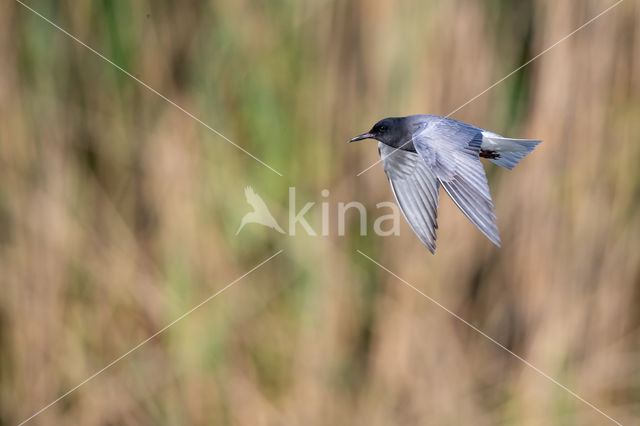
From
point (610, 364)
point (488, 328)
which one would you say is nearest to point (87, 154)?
point (488, 328)

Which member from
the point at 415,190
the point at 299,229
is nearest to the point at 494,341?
the point at 299,229

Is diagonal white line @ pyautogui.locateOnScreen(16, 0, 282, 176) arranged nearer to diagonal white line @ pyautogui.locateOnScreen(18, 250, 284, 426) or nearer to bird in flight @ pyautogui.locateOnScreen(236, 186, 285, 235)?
bird in flight @ pyautogui.locateOnScreen(236, 186, 285, 235)

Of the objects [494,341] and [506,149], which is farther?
[494,341]

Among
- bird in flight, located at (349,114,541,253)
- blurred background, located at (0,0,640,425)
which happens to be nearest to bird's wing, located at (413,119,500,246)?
bird in flight, located at (349,114,541,253)

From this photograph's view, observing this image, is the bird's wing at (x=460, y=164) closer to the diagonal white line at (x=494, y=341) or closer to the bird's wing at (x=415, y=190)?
the bird's wing at (x=415, y=190)

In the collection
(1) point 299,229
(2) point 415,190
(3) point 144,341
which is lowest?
(3) point 144,341

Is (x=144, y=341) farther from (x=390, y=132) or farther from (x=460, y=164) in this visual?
(x=460, y=164)
